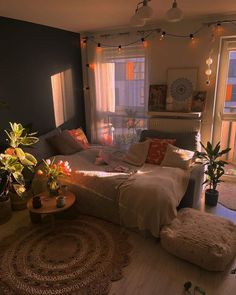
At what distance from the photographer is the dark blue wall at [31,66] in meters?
3.20

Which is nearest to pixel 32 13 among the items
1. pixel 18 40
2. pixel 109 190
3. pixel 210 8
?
pixel 18 40

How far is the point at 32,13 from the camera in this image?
116 inches

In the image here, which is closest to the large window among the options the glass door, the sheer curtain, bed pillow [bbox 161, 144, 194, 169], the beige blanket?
the sheer curtain

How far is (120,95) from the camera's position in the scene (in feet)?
14.1

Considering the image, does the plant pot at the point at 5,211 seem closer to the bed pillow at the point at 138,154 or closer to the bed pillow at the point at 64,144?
the bed pillow at the point at 64,144

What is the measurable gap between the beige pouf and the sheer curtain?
213 cm

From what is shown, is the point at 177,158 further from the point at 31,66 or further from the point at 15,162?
the point at 31,66

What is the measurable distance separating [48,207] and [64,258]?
0.55 metres

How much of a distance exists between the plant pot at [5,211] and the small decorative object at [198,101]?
9.48 ft

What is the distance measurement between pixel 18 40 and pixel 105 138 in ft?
7.05

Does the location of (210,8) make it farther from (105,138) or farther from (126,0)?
(105,138)

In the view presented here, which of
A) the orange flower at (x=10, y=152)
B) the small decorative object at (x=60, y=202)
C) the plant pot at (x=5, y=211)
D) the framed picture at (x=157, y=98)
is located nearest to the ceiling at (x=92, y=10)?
the framed picture at (x=157, y=98)

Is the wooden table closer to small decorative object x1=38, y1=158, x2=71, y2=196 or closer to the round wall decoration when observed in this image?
small decorative object x1=38, y1=158, x2=71, y2=196

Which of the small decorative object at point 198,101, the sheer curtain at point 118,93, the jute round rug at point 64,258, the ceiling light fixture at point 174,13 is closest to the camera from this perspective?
the ceiling light fixture at point 174,13
